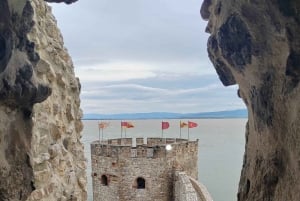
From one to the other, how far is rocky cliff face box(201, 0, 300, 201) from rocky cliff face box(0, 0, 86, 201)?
71.5 inches

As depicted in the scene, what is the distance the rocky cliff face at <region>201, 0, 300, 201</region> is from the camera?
3.27 m

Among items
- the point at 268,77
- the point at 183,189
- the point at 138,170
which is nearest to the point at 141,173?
the point at 138,170

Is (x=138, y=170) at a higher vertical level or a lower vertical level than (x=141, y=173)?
higher

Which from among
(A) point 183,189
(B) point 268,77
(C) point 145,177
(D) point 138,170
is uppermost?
(B) point 268,77

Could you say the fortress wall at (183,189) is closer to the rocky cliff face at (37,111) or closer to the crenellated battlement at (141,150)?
the crenellated battlement at (141,150)

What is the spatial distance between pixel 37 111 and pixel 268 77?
14.6 feet

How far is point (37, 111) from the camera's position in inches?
282

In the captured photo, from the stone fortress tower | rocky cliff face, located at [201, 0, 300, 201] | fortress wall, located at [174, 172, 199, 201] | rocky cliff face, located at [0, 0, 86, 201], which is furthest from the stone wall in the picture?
rocky cliff face, located at [201, 0, 300, 201]

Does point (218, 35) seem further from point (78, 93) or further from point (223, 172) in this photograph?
point (223, 172)

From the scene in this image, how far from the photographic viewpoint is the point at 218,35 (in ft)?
12.8

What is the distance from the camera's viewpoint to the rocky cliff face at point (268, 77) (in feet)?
10.7

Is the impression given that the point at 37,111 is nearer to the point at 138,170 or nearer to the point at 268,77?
the point at 268,77

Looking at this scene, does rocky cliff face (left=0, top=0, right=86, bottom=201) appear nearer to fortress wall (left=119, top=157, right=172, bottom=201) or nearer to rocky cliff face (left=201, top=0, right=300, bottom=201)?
rocky cliff face (left=201, top=0, right=300, bottom=201)

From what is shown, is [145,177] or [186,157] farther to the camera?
[186,157]
